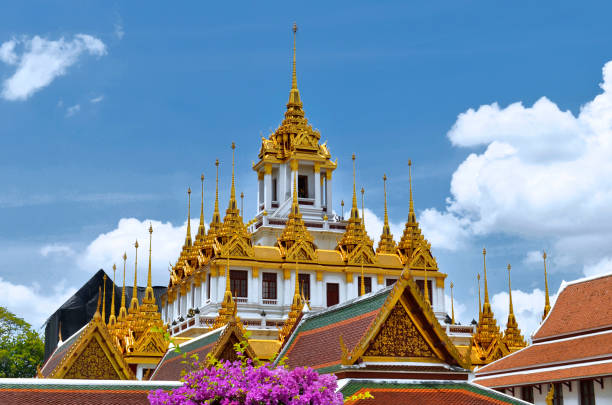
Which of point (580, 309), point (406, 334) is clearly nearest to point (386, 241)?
point (580, 309)

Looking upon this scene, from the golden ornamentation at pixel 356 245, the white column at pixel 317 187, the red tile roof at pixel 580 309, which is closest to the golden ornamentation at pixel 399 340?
the red tile roof at pixel 580 309

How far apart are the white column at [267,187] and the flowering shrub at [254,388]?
42.9 m

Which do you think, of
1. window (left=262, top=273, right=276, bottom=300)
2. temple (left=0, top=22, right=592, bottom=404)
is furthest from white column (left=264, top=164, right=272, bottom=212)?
window (left=262, top=273, right=276, bottom=300)

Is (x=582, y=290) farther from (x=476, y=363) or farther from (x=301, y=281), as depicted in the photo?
(x=301, y=281)

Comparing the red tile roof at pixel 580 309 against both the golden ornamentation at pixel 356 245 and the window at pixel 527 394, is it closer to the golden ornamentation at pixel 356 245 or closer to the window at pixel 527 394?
the window at pixel 527 394

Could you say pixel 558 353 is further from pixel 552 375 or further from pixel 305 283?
pixel 305 283

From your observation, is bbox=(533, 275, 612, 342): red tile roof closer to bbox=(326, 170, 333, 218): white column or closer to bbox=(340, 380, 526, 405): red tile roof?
bbox=(340, 380, 526, 405): red tile roof

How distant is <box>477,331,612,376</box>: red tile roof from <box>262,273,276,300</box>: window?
50.5ft

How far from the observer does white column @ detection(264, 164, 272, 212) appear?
57344mm

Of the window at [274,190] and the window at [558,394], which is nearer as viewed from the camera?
the window at [558,394]

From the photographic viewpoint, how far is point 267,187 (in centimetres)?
5766

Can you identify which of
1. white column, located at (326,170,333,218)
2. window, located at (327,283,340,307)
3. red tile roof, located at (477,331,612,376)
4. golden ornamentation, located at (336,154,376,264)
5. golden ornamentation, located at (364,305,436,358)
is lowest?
golden ornamentation, located at (364,305,436,358)

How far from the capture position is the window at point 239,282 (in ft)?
161

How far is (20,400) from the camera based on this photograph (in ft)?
57.6
